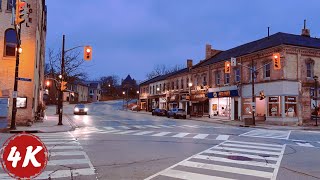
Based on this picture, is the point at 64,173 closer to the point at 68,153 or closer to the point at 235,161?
the point at 68,153

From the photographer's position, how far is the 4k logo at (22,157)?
5008mm

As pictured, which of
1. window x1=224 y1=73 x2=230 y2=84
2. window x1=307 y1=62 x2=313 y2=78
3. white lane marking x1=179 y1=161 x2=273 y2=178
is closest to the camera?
white lane marking x1=179 y1=161 x2=273 y2=178

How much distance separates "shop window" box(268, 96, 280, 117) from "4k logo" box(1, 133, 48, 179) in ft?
105

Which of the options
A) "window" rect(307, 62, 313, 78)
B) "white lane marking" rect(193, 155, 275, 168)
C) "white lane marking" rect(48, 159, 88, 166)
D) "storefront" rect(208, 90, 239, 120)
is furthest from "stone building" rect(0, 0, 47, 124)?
"window" rect(307, 62, 313, 78)

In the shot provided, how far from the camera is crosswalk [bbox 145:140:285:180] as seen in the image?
8.53 metres

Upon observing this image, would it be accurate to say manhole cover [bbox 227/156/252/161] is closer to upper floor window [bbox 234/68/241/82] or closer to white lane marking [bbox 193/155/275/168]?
white lane marking [bbox 193/155/275/168]

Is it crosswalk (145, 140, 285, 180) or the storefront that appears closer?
crosswalk (145, 140, 285, 180)

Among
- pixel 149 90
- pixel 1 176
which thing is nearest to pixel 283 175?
pixel 1 176

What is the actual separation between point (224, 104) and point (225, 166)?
34.4 meters

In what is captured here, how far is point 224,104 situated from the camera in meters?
43.7

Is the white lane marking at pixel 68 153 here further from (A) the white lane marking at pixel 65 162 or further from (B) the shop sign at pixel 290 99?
(B) the shop sign at pixel 290 99

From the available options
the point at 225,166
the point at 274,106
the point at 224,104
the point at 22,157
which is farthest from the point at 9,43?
the point at 224,104

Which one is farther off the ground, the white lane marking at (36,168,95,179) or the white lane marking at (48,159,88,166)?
the white lane marking at (48,159,88,166)

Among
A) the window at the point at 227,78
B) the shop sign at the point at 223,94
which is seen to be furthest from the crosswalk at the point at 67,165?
the window at the point at 227,78
